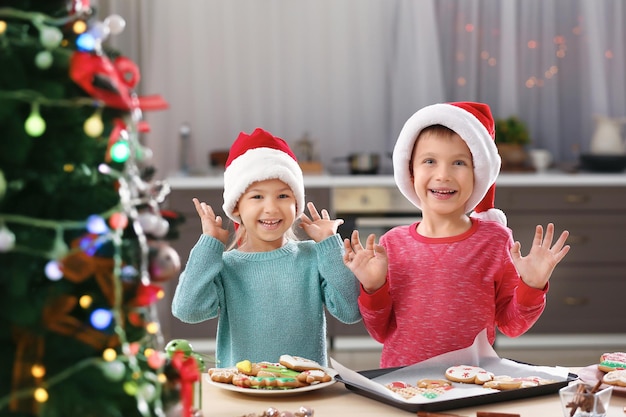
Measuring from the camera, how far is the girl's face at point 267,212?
7.00ft

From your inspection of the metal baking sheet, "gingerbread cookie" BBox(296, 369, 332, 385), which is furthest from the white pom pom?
"gingerbread cookie" BBox(296, 369, 332, 385)

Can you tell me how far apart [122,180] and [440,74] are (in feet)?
14.5

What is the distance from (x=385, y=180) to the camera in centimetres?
484

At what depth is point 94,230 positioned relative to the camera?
1.10 m

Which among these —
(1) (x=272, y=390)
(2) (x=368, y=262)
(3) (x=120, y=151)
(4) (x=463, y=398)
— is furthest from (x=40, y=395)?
(2) (x=368, y=262)

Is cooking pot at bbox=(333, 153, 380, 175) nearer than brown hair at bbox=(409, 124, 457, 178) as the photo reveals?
No

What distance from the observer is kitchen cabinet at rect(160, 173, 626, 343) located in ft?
15.9

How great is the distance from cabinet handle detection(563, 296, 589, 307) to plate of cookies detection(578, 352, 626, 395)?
3.21 m

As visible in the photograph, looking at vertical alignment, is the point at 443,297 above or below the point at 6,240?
below

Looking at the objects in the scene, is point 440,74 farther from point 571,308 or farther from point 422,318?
point 422,318

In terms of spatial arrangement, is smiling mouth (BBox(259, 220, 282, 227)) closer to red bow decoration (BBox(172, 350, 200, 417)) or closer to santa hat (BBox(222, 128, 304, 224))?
santa hat (BBox(222, 128, 304, 224))

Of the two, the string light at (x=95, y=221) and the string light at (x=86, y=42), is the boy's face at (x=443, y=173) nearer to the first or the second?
the string light at (x=95, y=221)

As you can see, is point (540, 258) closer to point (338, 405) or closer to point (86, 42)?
point (338, 405)

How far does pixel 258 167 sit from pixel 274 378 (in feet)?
A: 1.97
